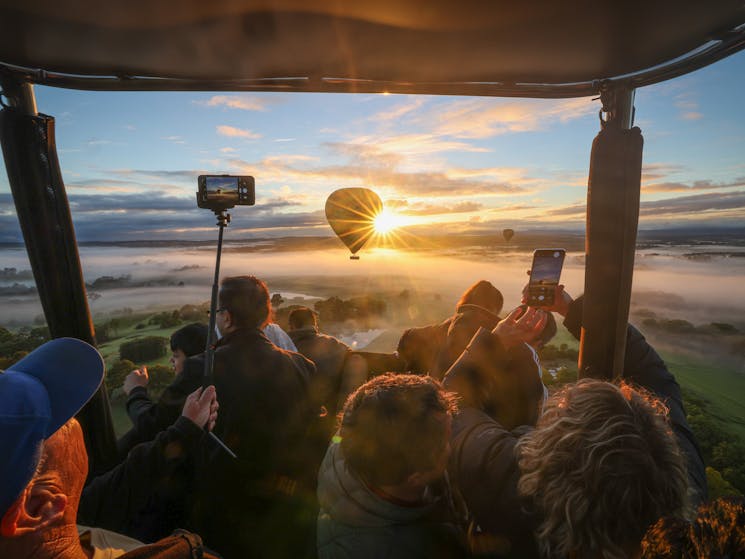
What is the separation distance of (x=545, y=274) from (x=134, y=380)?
1575 millimetres

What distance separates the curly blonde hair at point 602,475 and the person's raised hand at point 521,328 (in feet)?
1.43

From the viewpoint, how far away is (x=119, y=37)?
1.31 m

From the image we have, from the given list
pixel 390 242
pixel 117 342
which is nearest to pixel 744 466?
pixel 390 242

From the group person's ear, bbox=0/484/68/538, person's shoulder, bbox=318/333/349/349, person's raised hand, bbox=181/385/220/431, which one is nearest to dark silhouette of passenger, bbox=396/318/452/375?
person's shoulder, bbox=318/333/349/349

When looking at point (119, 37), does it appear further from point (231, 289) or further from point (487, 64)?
point (487, 64)

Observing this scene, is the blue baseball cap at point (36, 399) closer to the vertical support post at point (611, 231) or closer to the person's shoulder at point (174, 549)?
the person's shoulder at point (174, 549)

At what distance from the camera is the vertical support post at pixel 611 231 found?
5.27 feet

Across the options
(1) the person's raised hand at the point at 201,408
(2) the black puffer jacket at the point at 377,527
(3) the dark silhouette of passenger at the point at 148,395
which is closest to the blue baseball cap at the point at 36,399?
(1) the person's raised hand at the point at 201,408

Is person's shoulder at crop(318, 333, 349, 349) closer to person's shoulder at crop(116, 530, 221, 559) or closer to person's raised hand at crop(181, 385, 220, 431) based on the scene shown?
person's raised hand at crop(181, 385, 220, 431)

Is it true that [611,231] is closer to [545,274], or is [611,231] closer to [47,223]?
[545,274]

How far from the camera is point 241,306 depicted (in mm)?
1566

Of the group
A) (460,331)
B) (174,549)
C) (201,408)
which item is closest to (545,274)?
(460,331)

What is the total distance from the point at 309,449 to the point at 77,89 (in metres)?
1.61

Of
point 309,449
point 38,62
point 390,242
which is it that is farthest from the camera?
point 390,242
